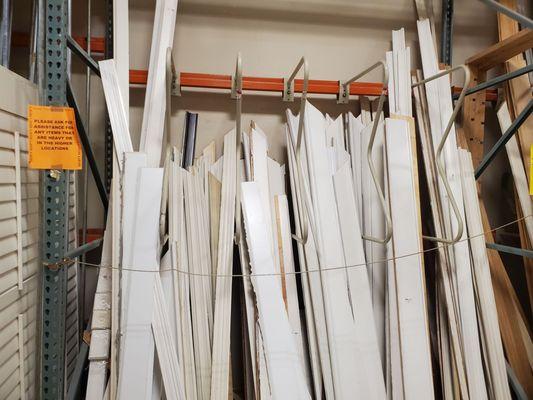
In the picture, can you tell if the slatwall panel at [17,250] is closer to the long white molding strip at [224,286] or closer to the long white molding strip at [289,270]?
the long white molding strip at [224,286]

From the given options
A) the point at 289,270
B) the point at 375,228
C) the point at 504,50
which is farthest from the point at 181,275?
the point at 504,50

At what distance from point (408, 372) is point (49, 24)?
1484 millimetres

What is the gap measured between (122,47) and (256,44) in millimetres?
567

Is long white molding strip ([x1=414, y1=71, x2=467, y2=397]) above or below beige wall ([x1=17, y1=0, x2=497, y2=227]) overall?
below

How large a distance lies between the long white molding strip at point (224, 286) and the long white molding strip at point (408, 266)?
1.84ft

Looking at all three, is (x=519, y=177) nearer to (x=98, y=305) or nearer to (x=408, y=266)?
(x=408, y=266)

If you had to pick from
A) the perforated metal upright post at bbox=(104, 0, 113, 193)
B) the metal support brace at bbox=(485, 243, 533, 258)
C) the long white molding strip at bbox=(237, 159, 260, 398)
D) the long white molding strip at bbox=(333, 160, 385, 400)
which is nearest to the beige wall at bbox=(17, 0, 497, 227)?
the perforated metal upright post at bbox=(104, 0, 113, 193)

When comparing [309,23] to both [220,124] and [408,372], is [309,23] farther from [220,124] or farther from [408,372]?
[408,372]

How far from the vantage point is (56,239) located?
3.03ft

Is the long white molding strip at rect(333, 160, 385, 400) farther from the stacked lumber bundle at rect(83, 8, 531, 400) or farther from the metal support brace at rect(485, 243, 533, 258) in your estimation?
the metal support brace at rect(485, 243, 533, 258)

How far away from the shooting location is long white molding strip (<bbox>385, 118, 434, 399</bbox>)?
1.05 meters

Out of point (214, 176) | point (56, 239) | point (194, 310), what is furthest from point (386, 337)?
point (56, 239)

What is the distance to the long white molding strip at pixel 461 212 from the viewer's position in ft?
3.66

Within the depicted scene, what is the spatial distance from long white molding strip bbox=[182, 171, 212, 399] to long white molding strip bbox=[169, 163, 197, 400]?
0.02m
